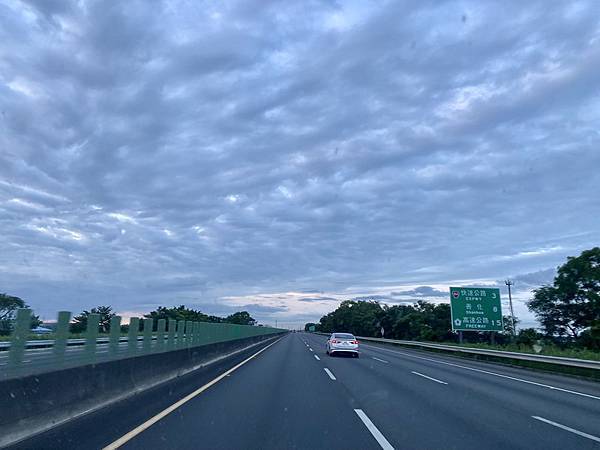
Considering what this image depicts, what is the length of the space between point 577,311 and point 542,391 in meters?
43.1

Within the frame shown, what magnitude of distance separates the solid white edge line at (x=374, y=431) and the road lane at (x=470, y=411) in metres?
0.14

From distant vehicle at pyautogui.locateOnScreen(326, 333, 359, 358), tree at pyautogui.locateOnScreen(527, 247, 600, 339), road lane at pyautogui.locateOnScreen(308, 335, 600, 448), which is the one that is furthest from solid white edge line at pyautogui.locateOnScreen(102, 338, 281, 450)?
tree at pyautogui.locateOnScreen(527, 247, 600, 339)

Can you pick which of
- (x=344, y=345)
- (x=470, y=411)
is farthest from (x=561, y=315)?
(x=470, y=411)

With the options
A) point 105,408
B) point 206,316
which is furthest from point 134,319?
point 206,316

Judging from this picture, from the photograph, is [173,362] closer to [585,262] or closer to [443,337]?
[585,262]

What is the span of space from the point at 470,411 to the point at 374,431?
137 inches

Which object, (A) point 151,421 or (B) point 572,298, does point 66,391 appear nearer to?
(A) point 151,421

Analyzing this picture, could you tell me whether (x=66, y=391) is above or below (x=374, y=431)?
above

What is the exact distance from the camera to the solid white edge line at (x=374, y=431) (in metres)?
7.81

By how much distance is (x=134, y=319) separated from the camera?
52.5ft

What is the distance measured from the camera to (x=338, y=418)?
10.1 m

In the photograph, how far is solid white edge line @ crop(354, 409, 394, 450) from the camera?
7.81 meters

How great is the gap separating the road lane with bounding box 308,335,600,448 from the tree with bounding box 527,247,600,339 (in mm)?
36141

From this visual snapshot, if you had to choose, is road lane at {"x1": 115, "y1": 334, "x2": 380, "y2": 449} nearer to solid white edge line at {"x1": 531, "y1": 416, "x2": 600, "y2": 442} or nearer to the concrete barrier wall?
the concrete barrier wall
